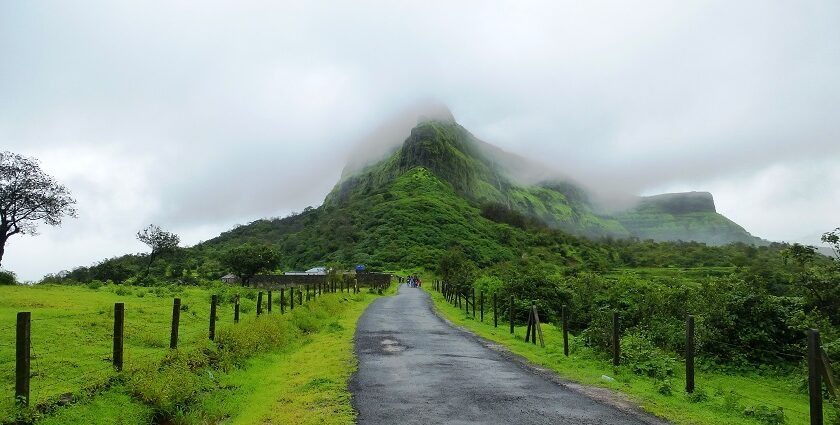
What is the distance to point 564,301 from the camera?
3247 centimetres

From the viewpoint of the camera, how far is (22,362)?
28.0 feet

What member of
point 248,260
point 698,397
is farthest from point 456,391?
point 248,260

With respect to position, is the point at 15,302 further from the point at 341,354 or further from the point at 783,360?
the point at 783,360

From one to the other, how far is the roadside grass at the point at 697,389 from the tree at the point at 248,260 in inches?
2687

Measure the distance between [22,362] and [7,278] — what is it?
43499 millimetres

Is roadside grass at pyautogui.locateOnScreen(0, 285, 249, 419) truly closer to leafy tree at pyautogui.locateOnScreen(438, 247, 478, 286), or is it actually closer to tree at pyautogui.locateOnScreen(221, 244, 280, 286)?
leafy tree at pyautogui.locateOnScreen(438, 247, 478, 286)

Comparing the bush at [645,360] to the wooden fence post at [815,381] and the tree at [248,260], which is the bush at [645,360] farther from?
the tree at [248,260]

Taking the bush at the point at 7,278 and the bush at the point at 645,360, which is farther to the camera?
the bush at the point at 7,278

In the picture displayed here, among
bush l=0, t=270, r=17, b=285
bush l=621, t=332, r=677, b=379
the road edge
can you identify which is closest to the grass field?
the road edge

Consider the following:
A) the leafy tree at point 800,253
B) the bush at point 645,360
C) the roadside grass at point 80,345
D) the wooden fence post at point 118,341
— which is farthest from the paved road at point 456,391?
the leafy tree at point 800,253

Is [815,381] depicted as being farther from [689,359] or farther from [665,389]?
[689,359]

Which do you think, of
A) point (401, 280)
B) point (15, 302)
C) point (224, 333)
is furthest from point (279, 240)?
point (224, 333)

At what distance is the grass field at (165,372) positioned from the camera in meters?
9.59

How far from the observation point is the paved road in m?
9.47
